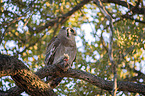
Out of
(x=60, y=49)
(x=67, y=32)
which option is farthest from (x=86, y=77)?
(x=67, y=32)

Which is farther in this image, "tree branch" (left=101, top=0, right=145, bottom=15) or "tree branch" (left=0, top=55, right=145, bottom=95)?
"tree branch" (left=101, top=0, right=145, bottom=15)

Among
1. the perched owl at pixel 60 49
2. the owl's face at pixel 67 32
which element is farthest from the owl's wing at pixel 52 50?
the owl's face at pixel 67 32

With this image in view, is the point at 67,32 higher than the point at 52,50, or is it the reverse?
the point at 67,32

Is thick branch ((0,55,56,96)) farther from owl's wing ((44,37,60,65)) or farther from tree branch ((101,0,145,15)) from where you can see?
tree branch ((101,0,145,15))

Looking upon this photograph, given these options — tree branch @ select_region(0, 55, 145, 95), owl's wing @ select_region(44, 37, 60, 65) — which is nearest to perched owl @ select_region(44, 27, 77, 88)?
owl's wing @ select_region(44, 37, 60, 65)

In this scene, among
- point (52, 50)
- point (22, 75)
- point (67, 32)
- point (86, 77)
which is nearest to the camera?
point (22, 75)

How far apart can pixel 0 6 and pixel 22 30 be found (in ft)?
3.91

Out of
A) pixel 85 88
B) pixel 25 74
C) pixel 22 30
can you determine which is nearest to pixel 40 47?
pixel 22 30

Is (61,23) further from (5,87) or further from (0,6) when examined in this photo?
(5,87)

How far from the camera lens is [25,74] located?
2854 millimetres

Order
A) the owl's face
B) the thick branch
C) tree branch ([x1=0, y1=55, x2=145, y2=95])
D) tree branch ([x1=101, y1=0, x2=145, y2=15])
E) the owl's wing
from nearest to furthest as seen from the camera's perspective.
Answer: the thick branch → tree branch ([x1=0, y1=55, x2=145, y2=95]) → the owl's wing → the owl's face → tree branch ([x1=101, y1=0, x2=145, y2=15])

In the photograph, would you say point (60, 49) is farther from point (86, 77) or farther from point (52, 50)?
point (86, 77)

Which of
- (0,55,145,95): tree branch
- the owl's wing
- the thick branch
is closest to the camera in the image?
the thick branch

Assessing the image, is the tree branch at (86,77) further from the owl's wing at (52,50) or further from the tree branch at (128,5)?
the tree branch at (128,5)
